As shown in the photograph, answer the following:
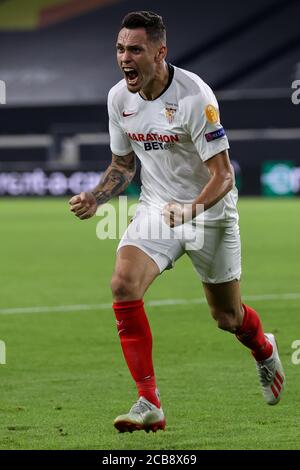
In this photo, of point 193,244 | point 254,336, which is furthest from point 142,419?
point 254,336

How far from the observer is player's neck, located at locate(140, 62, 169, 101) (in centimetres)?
579

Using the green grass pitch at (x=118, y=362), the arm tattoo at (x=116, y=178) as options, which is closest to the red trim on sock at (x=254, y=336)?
the green grass pitch at (x=118, y=362)

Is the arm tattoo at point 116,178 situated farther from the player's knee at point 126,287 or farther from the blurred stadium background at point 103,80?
the blurred stadium background at point 103,80

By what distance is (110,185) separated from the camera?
20.3 feet

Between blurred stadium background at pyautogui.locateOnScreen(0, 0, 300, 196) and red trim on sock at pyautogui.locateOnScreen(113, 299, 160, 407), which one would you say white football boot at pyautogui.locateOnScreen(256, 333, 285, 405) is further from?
blurred stadium background at pyautogui.locateOnScreen(0, 0, 300, 196)

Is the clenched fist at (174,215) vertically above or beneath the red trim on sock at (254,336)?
above

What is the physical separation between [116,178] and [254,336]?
1.17 m

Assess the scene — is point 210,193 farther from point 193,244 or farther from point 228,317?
point 228,317

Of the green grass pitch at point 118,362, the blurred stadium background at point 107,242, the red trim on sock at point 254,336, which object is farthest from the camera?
the red trim on sock at point 254,336

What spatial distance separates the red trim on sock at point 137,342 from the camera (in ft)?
18.2

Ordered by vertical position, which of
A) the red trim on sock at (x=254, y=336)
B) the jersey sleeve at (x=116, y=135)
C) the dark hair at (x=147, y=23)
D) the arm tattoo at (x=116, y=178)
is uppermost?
the dark hair at (x=147, y=23)

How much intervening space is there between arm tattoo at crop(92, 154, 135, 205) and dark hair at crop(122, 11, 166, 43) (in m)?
0.84

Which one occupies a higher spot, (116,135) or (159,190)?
(116,135)

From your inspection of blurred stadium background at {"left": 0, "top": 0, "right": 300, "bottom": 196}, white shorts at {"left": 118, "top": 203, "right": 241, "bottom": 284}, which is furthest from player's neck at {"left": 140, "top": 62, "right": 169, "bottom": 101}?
blurred stadium background at {"left": 0, "top": 0, "right": 300, "bottom": 196}
